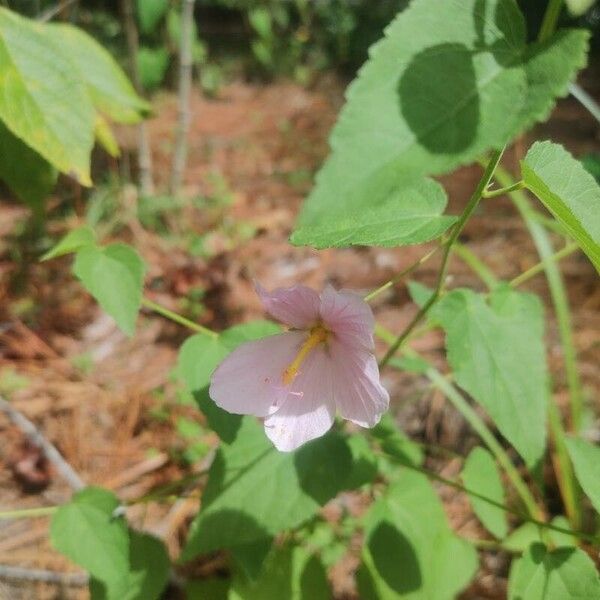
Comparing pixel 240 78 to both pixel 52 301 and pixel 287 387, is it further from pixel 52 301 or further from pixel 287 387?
pixel 287 387

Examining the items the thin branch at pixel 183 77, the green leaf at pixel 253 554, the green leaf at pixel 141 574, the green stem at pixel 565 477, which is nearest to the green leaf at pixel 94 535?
the green leaf at pixel 141 574

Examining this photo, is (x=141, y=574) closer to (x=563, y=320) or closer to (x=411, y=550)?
(x=411, y=550)

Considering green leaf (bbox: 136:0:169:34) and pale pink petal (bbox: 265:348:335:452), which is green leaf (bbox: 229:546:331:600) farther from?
green leaf (bbox: 136:0:169:34)

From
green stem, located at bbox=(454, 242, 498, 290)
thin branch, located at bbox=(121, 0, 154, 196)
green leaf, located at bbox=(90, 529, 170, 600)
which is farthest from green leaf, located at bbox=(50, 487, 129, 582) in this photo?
thin branch, located at bbox=(121, 0, 154, 196)

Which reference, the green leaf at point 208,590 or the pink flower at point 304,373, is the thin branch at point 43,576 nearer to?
the green leaf at point 208,590

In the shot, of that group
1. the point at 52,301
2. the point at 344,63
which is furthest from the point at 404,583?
the point at 344,63
